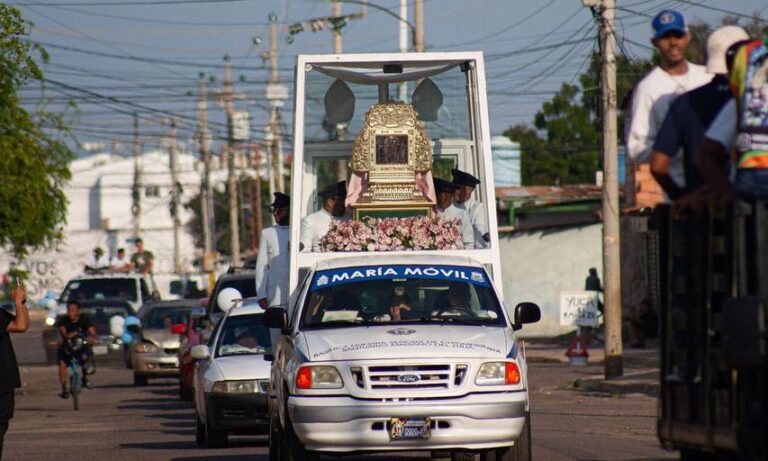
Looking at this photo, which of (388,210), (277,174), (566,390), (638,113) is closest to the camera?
(638,113)

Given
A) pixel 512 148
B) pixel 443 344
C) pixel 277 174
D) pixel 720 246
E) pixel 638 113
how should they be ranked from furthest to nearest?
pixel 277 174 < pixel 512 148 < pixel 443 344 < pixel 638 113 < pixel 720 246

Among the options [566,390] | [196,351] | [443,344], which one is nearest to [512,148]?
[566,390]

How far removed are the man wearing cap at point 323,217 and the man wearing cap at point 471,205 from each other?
1.27m

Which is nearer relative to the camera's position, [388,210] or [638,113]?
[638,113]

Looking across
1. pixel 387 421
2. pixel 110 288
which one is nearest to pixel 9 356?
pixel 387 421

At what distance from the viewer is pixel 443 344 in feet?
40.6

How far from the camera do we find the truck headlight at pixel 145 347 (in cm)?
3147

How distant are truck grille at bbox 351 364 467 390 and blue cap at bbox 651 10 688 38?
3.78m

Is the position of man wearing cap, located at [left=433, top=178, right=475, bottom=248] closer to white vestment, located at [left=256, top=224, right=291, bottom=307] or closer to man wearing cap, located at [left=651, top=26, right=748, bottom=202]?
white vestment, located at [left=256, top=224, right=291, bottom=307]

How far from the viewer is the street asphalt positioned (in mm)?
16375

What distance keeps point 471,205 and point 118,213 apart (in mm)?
120221

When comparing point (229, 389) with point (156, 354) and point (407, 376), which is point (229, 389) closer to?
point (407, 376)

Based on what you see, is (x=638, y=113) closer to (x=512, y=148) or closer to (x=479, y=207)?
(x=479, y=207)

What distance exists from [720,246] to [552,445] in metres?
8.65
